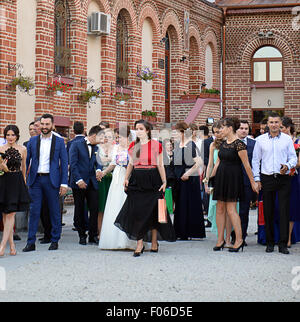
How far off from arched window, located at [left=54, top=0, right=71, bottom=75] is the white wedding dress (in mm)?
9152

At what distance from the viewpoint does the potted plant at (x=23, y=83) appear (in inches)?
651

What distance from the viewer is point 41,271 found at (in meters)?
8.10

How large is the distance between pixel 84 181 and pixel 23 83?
6516 mm

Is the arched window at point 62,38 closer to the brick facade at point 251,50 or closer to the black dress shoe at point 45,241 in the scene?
the black dress shoe at point 45,241

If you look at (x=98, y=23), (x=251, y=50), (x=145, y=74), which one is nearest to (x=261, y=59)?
(x=251, y=50)

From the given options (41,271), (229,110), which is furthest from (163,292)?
(229,110)

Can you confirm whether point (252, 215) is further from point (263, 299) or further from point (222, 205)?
point (263, 299)

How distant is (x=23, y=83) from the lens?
16.6m

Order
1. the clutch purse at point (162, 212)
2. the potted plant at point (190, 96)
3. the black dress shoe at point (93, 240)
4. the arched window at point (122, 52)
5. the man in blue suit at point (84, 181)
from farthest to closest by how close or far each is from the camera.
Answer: the potted plant at point (190, 96), the arched window at point (122, 52), the black dress shoe at point (93, 240), the man in blue suit at point (84, 181), the clutch purse at point (162, 212)

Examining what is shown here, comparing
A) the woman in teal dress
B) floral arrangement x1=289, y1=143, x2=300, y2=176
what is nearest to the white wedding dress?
the woman in teal dress

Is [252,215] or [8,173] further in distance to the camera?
[252,215]

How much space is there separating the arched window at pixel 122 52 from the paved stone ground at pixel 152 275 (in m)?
12.8

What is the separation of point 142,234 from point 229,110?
2196 cm

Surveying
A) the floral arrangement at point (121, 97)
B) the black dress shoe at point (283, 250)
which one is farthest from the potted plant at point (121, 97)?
the black dress shoe at point (283, 250)
